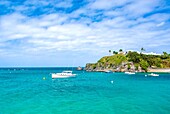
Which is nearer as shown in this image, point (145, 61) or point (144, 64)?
point (144, 64)

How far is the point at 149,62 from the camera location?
190 metres

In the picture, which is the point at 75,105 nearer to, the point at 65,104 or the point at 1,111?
the point at 65,104

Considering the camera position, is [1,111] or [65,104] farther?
[65,104]

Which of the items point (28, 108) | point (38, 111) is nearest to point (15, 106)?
point (28, 108)

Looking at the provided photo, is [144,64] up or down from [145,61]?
down

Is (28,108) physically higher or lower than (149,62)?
lower

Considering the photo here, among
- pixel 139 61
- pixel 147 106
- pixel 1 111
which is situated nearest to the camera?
pixel 1 111

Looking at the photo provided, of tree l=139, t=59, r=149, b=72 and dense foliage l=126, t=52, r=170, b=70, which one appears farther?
dense foliage l=126, t=52, r=170, b=70

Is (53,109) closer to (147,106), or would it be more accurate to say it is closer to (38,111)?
(38,111)

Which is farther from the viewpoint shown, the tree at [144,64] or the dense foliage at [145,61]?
the dense foliage at [145,61]

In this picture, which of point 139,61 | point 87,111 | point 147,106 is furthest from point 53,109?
point 139,61

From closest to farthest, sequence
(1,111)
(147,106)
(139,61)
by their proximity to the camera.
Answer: (1,111) → (147,106) → (139,61)

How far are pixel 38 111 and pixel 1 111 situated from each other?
19.9 feet

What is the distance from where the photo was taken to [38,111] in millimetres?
36719
